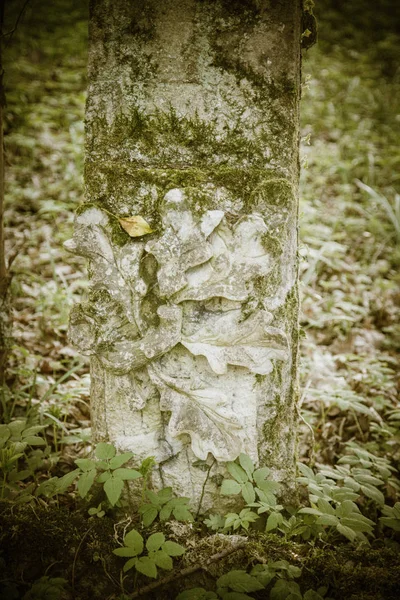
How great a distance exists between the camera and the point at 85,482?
158 centimetres

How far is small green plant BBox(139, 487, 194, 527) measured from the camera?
1.64m

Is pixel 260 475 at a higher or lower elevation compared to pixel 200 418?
lower

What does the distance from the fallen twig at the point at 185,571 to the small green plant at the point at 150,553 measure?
113 mm

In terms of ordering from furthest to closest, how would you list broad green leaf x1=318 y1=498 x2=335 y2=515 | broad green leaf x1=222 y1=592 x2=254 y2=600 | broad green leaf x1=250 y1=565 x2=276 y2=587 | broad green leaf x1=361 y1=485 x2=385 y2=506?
broad green leaf x1=361 y1=485 x2=385 y2=506
broad green leaf x1=318 y1=498 x2=335 y2=515
broad green leaf x1=250 y1=565 x2=276 y2=587
broad green leaf x1=222 y1=592 x2=254 y2=600

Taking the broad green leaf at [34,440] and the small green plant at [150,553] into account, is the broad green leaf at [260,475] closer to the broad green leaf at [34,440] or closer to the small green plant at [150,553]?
the small green plant at [150,553]

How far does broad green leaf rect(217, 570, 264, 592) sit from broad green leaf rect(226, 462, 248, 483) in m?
0.32

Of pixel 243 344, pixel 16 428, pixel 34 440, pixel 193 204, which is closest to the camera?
pixel 193 204

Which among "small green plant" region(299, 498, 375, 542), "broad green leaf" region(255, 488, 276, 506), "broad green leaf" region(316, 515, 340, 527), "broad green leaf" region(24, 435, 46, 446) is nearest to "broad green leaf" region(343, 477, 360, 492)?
"small green plant" region(299, 498, 375, 542)

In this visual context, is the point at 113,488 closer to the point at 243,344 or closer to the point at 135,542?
the point at 135,542

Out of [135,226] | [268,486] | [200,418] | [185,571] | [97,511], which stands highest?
[135,226]

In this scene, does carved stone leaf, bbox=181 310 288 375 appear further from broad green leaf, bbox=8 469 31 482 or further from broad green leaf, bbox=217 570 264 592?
broad green leaf, bbox=8 469 31 482

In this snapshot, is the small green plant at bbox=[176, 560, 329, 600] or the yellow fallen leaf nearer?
the small green plant at bbox=[176, 560, 329, 600]

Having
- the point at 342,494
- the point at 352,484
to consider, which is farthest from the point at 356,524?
the point at 352,484

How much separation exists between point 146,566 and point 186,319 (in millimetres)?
830
